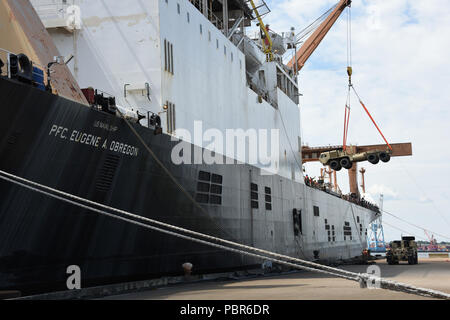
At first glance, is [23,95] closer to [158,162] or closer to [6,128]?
[6,128]

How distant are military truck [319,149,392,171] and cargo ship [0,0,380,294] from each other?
4.66m

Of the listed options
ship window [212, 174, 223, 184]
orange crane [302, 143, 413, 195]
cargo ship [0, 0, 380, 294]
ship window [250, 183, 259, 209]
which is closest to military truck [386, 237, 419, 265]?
cargo ship [0, 0, 380, 294]

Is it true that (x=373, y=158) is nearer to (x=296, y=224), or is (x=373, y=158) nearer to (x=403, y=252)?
(x=403, y=252)

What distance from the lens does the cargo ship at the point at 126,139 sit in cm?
975

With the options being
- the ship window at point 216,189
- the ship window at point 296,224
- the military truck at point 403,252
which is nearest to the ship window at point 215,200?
the ship window at point 216,189

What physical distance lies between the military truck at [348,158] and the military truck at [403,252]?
4.41 metres

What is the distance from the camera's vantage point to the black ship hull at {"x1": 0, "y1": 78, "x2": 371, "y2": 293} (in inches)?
373

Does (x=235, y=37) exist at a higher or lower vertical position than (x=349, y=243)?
higher

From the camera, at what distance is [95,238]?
11.0m

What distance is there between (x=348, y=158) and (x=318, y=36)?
1029cm

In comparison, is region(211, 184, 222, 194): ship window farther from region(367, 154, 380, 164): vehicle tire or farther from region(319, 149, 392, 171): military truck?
region(367, 154, 380, 164): vehicle tire
